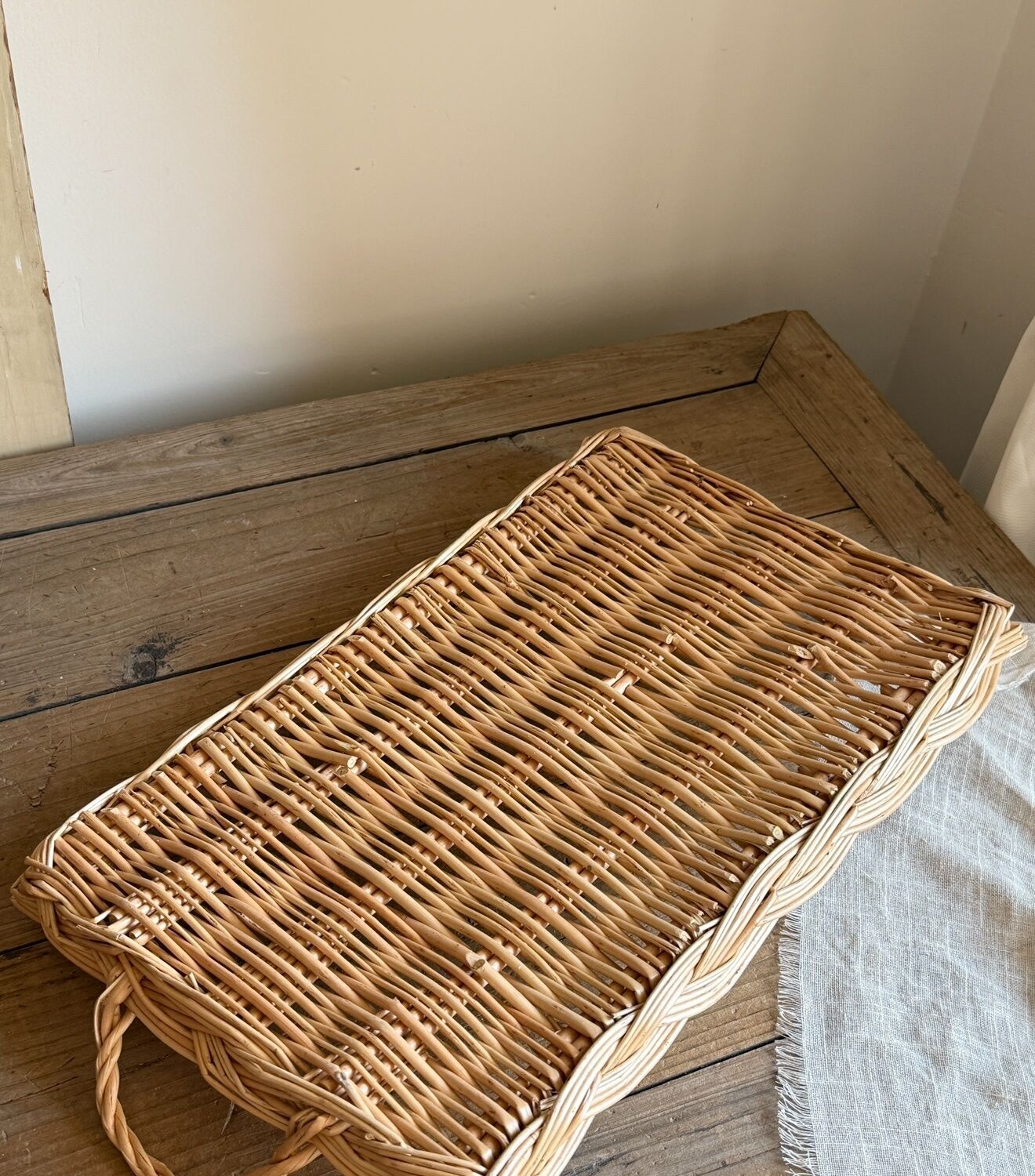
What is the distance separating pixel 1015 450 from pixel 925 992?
0.46m

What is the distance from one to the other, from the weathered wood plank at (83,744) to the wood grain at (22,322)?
219mm

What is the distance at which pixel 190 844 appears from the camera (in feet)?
2.18

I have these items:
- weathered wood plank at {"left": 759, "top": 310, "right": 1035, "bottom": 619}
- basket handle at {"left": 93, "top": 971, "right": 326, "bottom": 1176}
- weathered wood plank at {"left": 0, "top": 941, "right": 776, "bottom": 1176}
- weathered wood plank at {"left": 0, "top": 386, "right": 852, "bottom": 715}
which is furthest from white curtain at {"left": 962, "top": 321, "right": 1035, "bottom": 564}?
basket handle at {"left": 93, "top": 971, "right": 326, "bottom": 1176}

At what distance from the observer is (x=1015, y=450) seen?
0.94 metres

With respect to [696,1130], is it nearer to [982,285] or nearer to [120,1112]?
[120,1112]

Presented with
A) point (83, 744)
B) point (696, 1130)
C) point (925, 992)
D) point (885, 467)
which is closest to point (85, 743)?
point (83, 744)

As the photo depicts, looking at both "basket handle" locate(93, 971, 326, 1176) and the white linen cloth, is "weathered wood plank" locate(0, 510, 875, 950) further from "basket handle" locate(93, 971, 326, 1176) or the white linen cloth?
the white linen cloth

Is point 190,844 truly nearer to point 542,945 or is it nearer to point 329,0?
point 542,945

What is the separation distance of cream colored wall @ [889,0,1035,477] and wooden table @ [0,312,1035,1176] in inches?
7.8

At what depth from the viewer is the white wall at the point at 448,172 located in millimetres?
887

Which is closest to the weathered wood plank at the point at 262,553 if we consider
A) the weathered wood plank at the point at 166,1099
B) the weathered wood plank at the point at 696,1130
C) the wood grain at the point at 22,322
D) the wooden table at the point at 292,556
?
the wooden table at the point at 292,556

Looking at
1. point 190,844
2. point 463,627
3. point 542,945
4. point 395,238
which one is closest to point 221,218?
point 395,238

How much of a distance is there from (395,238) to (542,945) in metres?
0.68

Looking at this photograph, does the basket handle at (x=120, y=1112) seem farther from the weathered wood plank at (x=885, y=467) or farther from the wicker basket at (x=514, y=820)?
the weathered wood plank at (x=885, y=467)
